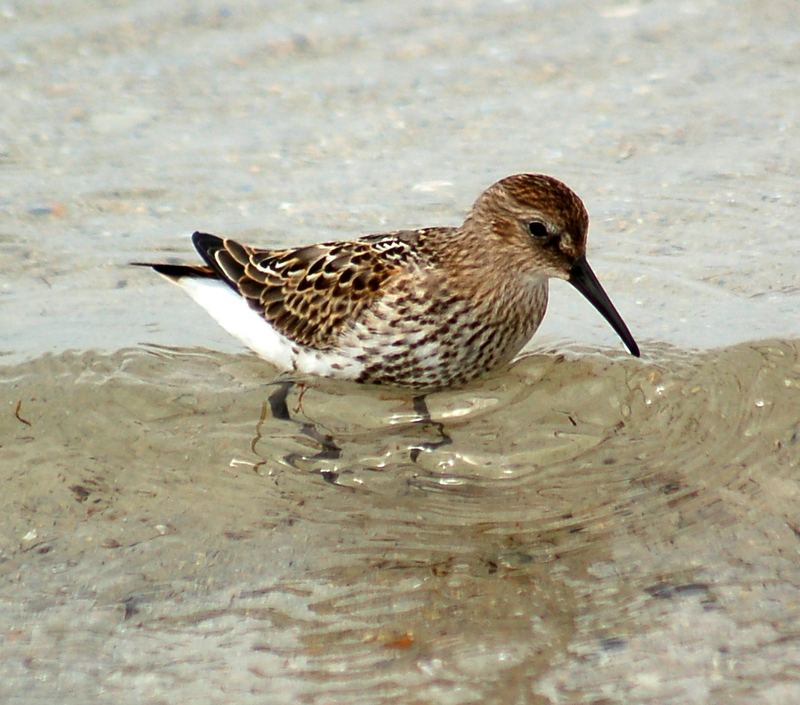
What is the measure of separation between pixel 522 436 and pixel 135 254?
109 inches

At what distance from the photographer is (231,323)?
7.25 meters

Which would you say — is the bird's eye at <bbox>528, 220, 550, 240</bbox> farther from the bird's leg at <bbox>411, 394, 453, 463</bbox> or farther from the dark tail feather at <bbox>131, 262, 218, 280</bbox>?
the dark tail feather at <bbox>131, 262, 218, 280</bbox>

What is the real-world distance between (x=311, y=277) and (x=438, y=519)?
1.79 meters

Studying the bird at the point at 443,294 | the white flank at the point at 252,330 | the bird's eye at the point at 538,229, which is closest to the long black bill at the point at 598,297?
the bird at the point at 443,294

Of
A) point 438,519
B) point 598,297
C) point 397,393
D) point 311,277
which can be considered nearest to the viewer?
point 438,519

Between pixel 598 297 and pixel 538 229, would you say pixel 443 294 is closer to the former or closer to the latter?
pixel 538 229

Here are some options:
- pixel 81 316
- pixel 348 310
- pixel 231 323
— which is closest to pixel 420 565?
pixel 348 310

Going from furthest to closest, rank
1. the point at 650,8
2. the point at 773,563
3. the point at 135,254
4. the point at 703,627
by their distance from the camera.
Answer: the point at 650,8, the point at 135,254, the point at 773,563, the point at 703,627

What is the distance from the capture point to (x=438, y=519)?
226 inches

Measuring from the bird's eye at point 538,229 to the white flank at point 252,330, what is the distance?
1138 mm

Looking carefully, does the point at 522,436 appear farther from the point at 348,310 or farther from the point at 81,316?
the point at 81,316

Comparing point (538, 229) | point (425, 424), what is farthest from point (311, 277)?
point (538, 229)

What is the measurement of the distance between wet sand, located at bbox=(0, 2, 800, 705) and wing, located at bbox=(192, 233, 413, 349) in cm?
31

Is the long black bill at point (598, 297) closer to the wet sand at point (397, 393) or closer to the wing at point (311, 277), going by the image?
the wet sand at point (397, 393)
